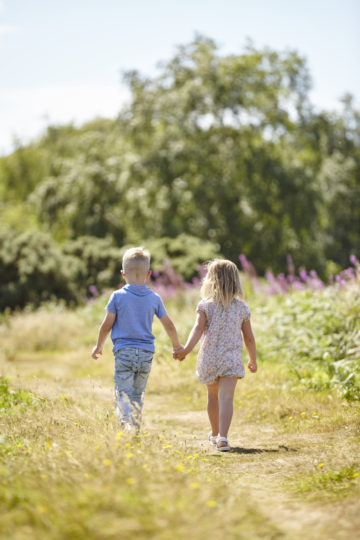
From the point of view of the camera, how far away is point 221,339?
5.38 meters

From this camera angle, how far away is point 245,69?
26.3m

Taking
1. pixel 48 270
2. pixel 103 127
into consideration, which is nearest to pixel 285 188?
pixel 48 270

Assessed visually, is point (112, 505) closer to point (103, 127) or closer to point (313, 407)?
point (313, 407)

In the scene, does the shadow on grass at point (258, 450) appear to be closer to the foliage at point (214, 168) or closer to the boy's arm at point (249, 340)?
the boy's arm at point (249, 340)

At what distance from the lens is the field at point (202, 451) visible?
2838 mm

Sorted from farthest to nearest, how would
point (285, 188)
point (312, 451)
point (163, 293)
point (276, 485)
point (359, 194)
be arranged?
point (359, 194), point (285, 188), point (163, 293), point (312, 451), point (276, 485)

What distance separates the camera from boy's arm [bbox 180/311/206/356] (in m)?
5.37

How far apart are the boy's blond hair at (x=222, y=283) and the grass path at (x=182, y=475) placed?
1.30 m

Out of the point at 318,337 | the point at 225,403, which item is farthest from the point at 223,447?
the point at 318,337

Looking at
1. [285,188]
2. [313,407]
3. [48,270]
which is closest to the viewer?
[313,407]

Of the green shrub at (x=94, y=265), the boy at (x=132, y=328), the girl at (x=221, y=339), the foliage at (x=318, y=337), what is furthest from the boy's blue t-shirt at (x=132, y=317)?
the green shrub at (x=94, y=265)

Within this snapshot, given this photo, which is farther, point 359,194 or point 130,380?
point 359,194

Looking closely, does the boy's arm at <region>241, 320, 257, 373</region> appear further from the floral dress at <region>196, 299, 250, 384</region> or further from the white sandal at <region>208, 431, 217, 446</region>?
the white sandal at <region>208, 431, 217, 446</region>

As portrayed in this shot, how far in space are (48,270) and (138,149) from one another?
9707mm
